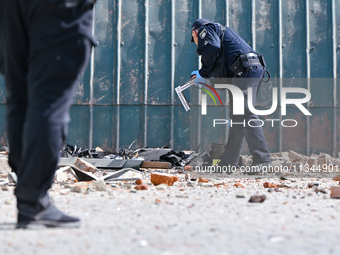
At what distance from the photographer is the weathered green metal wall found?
5.34m

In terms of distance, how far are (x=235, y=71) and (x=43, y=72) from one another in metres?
2.65

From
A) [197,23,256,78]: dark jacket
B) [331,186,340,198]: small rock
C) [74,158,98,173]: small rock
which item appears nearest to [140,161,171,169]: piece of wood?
[74,158,98,173]: small rock

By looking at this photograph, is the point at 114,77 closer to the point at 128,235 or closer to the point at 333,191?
the point at 333,191

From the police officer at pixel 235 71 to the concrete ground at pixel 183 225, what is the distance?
137 centimetres

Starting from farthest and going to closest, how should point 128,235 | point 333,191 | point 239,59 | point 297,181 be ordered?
point 239,59
point 297,181
point 333,191
point 128,235

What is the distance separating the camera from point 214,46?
369 cm

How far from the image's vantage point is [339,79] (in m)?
5.36

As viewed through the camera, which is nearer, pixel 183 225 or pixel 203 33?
pixel 183 225

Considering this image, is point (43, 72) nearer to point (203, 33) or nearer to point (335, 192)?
point (335, 192)

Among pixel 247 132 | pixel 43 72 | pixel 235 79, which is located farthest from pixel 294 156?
pixel 43 72

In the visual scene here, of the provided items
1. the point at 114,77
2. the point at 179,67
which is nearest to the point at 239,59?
the point at 179,67

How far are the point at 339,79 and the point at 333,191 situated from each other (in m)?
3.66

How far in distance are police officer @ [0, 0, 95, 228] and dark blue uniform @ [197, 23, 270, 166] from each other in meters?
2.44

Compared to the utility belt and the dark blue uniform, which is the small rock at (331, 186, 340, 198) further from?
the utility belt
